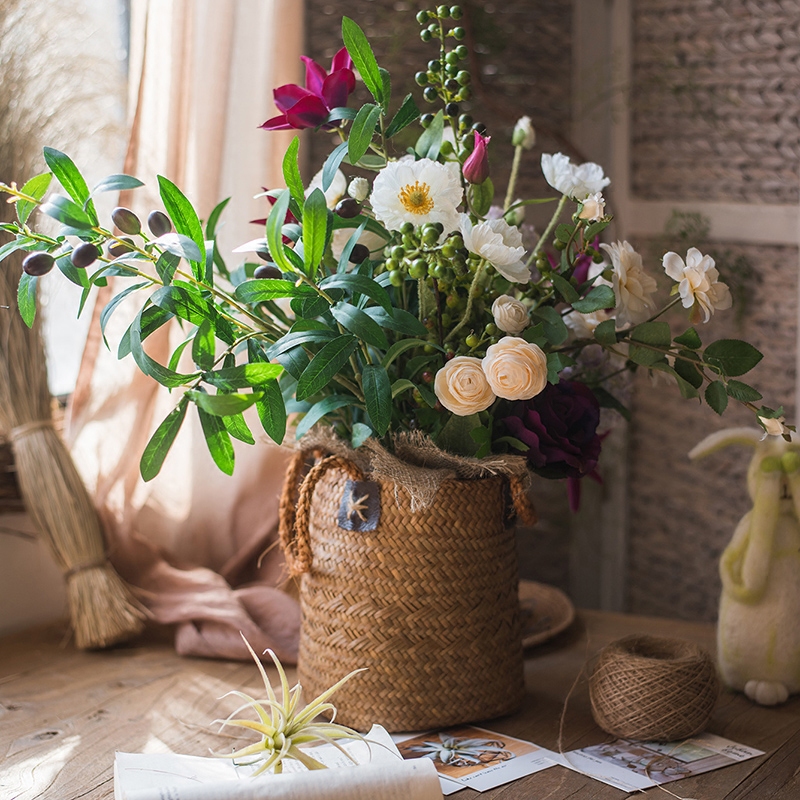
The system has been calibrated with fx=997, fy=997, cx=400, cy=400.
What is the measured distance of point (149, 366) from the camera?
2.67 ft

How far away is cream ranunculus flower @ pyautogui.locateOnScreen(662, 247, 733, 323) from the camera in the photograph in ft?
3.05

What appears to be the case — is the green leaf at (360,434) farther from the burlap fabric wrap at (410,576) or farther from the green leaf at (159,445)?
the green leaf at (159,445)

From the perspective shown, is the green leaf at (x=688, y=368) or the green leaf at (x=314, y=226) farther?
the green leaf at (x=688, y=368)

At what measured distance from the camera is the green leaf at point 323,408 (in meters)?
0.95

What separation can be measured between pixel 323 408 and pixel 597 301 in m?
0.28

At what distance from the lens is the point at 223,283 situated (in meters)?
1.26

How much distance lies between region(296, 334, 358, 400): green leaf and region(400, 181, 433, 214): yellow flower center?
4.9 inches

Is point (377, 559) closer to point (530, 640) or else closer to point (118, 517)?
point (530, 640)

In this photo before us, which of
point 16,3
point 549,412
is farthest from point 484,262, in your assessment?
point 16,3

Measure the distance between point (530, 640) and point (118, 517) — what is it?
55cm

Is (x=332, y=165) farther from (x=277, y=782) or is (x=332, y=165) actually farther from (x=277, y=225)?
(x=277, y=782)

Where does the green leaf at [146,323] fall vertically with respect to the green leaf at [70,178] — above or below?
below

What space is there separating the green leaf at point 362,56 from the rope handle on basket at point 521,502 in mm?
375

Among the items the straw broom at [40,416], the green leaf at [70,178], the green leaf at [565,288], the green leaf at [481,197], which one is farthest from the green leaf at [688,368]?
the straw broom at [40,416]
